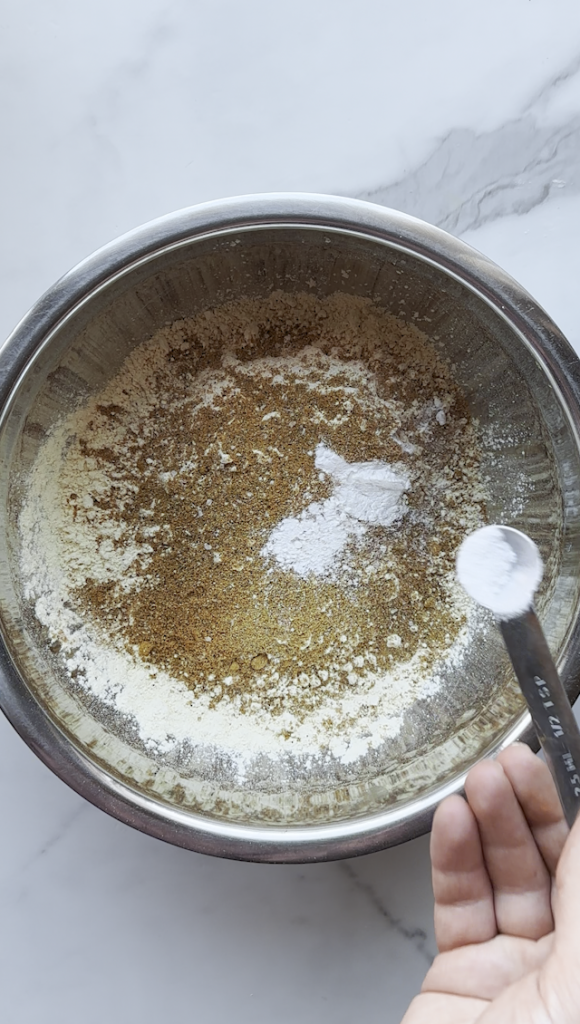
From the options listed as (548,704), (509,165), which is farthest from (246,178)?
(548,704)

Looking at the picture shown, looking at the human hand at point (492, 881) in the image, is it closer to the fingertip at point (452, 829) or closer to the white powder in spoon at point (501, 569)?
the fingertip at point (452, 829)

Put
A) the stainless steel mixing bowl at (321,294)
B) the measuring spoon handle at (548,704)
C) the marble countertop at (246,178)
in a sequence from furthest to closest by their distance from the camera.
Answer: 1. the marble countertop at (246,178)
2. the stainless steel mixing bowl at (321,294)
3. the measuring spoon handle at (548,704)

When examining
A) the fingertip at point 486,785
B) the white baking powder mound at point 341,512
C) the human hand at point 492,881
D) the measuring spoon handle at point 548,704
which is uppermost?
the white baking powder mound at point 341,512

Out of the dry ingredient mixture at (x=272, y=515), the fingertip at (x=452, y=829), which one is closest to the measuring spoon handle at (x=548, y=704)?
the fingertip at (x=452, y=829)

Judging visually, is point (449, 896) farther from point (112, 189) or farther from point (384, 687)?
point (112, 189)

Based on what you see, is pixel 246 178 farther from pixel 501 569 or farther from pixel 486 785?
pixel 486 785

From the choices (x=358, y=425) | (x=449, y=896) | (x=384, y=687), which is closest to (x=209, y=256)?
(x=358, y=425)

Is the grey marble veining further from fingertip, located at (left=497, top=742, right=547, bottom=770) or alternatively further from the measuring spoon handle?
fingertip, located at (left=497, top=742, right=547, bottom=770)
